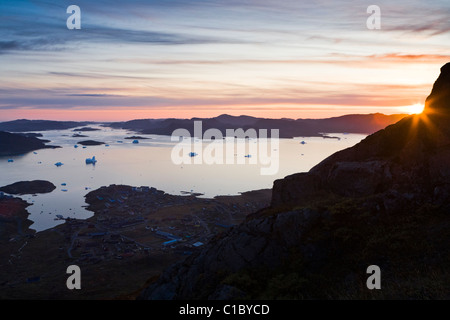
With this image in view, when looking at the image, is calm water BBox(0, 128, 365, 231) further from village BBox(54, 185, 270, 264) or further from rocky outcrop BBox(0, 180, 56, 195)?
village BBox(54, 185, 270, 264)

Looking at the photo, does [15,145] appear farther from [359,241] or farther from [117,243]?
[359,241]

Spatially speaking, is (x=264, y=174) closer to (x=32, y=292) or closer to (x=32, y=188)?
(x=32, y=188)

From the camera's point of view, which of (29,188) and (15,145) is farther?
(15,145)

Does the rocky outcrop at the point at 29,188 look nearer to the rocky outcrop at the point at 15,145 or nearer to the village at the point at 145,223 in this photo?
the village at the point at 145,223

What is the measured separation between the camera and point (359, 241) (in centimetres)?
1243

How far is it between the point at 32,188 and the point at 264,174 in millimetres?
75603

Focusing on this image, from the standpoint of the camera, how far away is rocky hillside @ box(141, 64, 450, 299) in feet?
35.4

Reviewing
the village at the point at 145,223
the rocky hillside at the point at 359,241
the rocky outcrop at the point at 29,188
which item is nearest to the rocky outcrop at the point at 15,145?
the rocky outcrop at the point at 29,188

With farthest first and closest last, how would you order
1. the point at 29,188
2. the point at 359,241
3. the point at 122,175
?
the point at 122,175 → the point at 29,188 → the point at 359,241

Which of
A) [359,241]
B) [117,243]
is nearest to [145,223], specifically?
[117,243]

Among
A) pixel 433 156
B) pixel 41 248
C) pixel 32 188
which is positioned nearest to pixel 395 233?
pixel 433 156

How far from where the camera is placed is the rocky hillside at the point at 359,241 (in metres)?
10.8

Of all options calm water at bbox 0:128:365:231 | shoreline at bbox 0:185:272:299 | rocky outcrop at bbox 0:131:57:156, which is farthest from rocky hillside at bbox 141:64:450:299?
rocky outcrop at bbox 0:131:57:156

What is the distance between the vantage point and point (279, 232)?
45.1 feet
